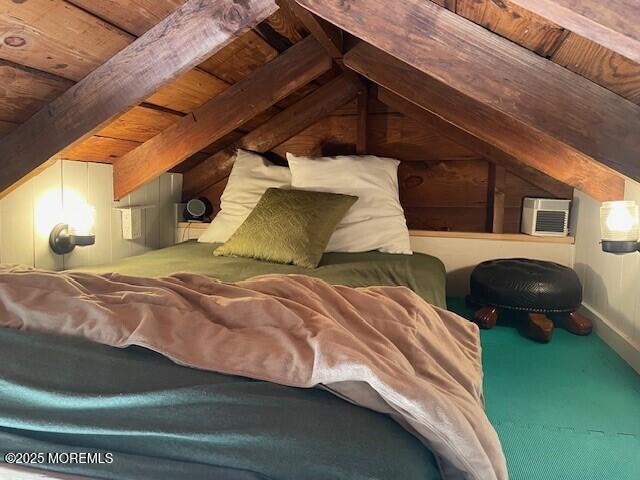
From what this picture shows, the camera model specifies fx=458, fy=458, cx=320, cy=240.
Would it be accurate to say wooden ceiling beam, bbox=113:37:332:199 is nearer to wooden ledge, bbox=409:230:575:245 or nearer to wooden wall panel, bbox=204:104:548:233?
wooden wall panel, bbox=204:104:548:233

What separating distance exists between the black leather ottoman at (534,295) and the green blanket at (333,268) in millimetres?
248

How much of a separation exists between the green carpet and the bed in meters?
0.74

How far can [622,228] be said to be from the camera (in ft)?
4.94

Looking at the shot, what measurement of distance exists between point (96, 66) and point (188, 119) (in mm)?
692

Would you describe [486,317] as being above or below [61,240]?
below

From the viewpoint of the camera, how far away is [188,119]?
7.12ft

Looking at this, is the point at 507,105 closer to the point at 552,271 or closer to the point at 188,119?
the point at 552,271

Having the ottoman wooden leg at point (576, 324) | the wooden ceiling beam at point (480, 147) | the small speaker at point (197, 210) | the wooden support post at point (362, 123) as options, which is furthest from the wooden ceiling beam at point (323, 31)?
the ottoman wooden leg at point (576, 324)

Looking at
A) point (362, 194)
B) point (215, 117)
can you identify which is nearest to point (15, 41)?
point (215, 117)

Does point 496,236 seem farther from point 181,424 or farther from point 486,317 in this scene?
point 181,424

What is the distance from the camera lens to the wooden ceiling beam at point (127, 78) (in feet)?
4.54

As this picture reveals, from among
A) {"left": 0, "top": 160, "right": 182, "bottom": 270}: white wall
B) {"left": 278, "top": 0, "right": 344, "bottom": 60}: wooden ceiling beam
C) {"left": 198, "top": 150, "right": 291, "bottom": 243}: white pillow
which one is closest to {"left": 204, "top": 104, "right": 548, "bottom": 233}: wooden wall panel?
{"left": 198, "top": 150, "right": 291, "bottom": 243}: white pillow

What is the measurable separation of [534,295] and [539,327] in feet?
0.44

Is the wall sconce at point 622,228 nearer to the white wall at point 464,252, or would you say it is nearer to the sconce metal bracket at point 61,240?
the white wall at point 464,252
